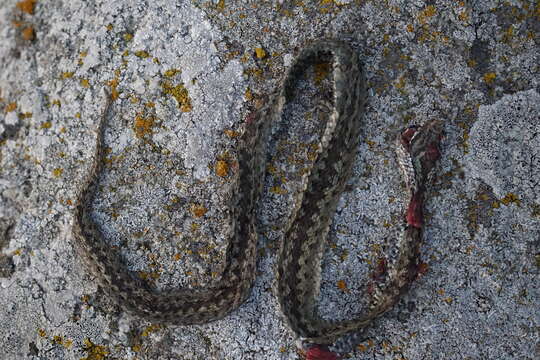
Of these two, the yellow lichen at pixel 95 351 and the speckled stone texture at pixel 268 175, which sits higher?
the speckled stone texture at pixel 268 175

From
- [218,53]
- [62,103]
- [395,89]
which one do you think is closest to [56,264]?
[62,103]

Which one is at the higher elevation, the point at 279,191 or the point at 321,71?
the point at 321,71

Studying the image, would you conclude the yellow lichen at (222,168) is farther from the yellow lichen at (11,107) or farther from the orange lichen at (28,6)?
the orange lichen at (28,6)

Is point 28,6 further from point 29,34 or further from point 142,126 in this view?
point 142,126

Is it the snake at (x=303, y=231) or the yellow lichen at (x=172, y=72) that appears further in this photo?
the yellow lichen at (x=172, y=72)

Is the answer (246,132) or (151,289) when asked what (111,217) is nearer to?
(151,289)

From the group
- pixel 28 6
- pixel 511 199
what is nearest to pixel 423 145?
pixel 511 199

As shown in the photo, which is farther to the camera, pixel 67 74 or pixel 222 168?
pixel 67 74

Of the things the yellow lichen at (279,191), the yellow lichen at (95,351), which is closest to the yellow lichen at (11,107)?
the yellow lichen at (95,351)
